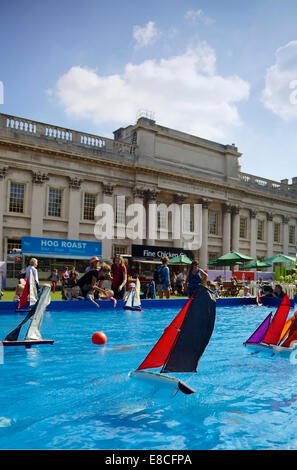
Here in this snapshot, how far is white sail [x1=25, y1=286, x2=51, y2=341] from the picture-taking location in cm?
693

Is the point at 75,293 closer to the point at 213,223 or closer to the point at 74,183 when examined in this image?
the point at 74,183

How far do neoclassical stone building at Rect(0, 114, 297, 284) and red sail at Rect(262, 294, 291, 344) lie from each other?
22.6 m

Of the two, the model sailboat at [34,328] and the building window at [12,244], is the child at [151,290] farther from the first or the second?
the building window at [12,244]

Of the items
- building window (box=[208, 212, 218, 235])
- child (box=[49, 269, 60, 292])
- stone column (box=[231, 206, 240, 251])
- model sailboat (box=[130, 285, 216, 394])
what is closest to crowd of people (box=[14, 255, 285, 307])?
model sailboat (box=[130, 285, 216, 394])

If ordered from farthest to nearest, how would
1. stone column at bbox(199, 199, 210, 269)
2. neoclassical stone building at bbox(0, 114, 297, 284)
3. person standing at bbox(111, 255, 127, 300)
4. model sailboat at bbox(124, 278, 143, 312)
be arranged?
stone column at bbox(199, 199, 210, 269) < neoclassical stone building at bbox(0, 114, 297, 284) < model sailboat at bbox(124, 278, 143, 312) < person standing at bbox(111, 255, 127, 300)

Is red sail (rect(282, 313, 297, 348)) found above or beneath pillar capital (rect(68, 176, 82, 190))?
beneath

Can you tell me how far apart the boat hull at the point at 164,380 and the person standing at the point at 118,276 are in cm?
895

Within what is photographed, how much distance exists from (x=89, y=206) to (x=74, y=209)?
1552 millimetres

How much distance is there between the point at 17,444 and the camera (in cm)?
335

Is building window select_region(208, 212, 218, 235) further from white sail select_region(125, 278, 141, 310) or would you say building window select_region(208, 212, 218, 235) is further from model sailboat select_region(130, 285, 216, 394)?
model sailboat select_region(130, 285, 216, 394)

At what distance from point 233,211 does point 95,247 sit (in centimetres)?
1828

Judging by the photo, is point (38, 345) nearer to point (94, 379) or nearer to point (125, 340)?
point (125, 340)

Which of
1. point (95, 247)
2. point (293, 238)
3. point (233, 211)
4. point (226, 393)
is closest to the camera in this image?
point (226, 393)
